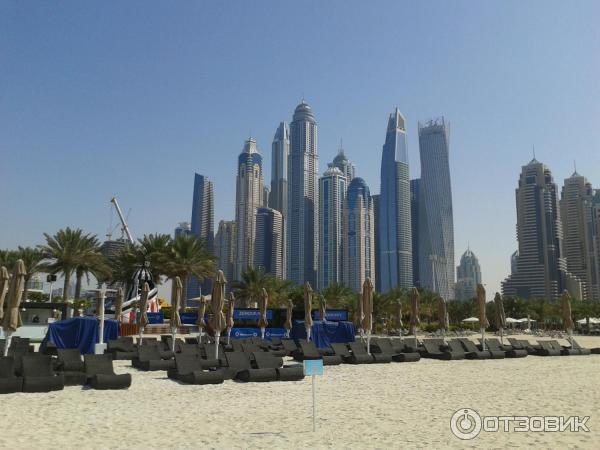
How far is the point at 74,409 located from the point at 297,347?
12.4 meters

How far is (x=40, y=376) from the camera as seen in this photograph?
11719 mm

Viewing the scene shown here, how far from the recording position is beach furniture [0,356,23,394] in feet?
36.0

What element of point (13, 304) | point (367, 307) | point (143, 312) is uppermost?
point (367, 307)

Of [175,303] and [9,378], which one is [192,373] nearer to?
[9,378]

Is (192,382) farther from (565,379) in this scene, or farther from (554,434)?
(565,379)

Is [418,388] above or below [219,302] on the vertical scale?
below

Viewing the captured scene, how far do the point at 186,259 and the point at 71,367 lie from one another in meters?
31.7

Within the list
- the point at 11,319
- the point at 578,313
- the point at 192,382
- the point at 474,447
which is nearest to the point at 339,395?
the point at 192,382

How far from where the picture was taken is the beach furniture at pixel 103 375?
12016 mm

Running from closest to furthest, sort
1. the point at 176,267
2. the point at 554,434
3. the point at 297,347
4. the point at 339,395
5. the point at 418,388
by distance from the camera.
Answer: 1. the point at 554,434
2. the point at 339,395
3. the point at 418,388
4. the point at 297,347
5. the point at 176,267

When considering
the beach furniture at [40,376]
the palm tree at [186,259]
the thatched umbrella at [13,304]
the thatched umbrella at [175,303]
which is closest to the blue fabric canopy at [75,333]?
the thatched umbrella at [175,303]

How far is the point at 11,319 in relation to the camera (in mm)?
14078

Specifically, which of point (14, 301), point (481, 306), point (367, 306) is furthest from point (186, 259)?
point (14, 301)

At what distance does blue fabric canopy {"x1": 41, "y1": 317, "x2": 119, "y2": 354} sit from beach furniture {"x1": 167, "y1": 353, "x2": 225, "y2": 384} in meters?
8.08
